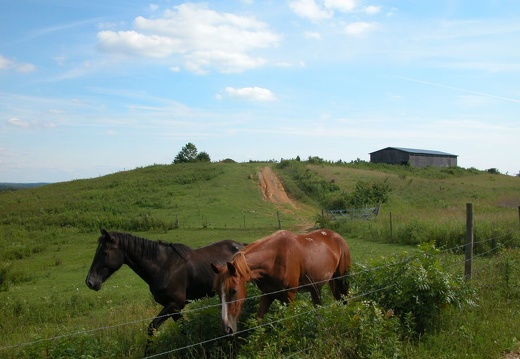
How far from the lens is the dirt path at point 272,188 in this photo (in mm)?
45841

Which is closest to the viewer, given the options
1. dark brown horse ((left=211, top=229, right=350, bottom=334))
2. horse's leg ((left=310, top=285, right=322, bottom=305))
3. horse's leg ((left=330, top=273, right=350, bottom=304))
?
dark brown horse ((left=211, top=229, right=350, bottom=334))

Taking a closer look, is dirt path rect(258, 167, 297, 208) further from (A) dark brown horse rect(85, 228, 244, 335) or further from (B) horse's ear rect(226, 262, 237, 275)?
(B) horse's ear rect(226, 262, 237, 275)

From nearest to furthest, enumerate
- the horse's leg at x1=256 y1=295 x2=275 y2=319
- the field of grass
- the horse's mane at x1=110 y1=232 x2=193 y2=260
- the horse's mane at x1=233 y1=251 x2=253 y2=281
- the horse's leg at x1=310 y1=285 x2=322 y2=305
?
the horse's mane at x1=233 y1=251 x2=253 y2=281 < the horse's leg at x1=256 y1=295 x2=275 y2=319 < the field of grass < the horse's leg at x1=310 y1=285 x2=322 y2=305 < the horse's mane at x1=110 y1=232 x2=193 y2=260

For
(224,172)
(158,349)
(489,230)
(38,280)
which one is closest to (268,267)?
(158,349)

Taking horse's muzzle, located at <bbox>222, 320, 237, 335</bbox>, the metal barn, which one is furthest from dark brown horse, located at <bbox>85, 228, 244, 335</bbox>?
the metal barn

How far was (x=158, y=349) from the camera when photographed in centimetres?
635

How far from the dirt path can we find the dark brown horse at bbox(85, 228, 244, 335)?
36213mm

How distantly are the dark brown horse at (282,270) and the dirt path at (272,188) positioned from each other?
36.5m

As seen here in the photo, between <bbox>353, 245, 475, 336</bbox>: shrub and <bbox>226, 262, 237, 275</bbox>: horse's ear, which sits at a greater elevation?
<bbox>226, 262, 237, 275</bbox>: horse's ear

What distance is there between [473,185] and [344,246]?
5128 centimetres

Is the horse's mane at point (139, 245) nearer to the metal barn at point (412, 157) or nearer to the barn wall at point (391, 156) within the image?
the metal barn at point (412, 157)

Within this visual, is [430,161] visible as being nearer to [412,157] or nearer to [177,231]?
[412,157]

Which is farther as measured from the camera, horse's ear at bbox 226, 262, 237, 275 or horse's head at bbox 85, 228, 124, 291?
horse's head at bbox 85, 228, 124, 291

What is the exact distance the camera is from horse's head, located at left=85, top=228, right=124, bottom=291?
7.76 metres
